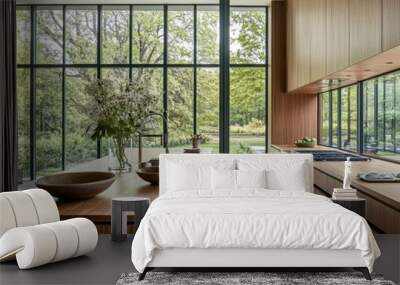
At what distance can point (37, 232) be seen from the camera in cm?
339

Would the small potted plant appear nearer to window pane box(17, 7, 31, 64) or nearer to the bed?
the bed

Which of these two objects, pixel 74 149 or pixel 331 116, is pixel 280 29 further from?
pixel 74 149

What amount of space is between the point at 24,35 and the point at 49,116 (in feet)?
4.15

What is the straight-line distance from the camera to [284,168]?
4.59 m

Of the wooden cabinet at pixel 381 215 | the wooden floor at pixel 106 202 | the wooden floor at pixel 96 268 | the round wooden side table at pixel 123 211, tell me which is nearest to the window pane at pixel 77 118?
the wooden floor at pixel 106 202

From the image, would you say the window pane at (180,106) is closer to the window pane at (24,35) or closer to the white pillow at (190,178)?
the window pane at (24,35)

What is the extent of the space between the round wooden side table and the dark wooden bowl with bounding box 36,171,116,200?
0.64 metres

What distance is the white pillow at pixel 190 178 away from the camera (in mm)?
4531

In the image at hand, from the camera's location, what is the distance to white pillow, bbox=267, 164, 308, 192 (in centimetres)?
451

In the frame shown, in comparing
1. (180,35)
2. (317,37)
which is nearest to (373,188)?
(317,37)

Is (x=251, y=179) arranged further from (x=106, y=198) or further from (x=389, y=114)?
(x=389, y=114)

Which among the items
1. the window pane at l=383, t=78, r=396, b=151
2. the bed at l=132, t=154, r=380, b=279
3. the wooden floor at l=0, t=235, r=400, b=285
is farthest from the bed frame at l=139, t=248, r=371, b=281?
the window pane at l=383, t=78, r=396, b=151

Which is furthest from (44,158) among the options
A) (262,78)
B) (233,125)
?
(262,78)

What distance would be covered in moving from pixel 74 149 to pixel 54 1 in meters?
2.20
